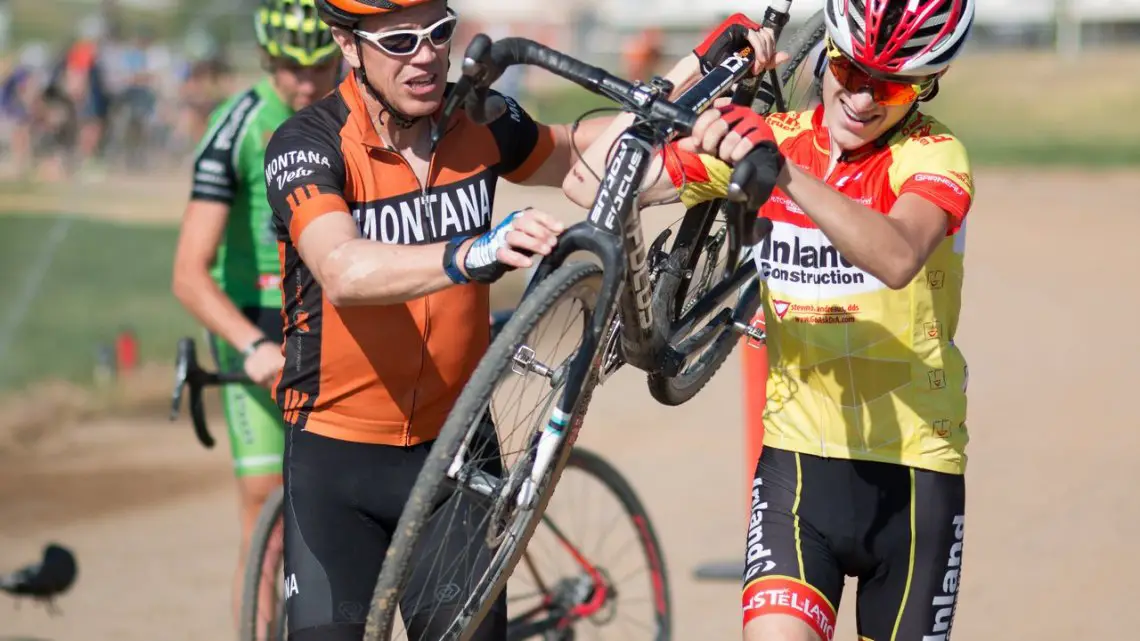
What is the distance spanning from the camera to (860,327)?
3.79 m

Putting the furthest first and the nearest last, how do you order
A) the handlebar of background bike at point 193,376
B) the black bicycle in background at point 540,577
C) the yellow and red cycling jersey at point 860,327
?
the handlebar of background bike at point 193,376 < the black bicycle in background at point 540,577 < the yellow and red cycling jersey at point 860,327

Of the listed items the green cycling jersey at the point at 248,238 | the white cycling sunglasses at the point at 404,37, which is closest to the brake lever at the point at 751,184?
the white cycling sunglasses at the point at 404,37

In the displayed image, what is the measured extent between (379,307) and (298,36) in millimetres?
2070

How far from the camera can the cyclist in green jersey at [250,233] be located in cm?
560

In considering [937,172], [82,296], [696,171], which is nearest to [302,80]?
[696,171]

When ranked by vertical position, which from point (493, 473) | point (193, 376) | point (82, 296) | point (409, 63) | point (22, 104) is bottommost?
point (493, 473)

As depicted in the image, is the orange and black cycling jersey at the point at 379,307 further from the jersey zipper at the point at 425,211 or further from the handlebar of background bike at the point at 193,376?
the handlebar of background bike at the point at 193,376

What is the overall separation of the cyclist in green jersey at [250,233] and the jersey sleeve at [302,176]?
5.15 feet

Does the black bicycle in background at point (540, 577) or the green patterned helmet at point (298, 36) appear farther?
the green patterned helmet at point (298, 36)

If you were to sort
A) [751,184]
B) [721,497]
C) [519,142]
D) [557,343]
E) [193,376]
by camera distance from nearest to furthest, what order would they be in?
[751,184] → [557,343] → [519,142] → [193,376] → [721,497]

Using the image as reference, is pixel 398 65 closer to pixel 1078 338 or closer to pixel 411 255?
pixel 411 255

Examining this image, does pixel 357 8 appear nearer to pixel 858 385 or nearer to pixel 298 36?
pixel 858 385

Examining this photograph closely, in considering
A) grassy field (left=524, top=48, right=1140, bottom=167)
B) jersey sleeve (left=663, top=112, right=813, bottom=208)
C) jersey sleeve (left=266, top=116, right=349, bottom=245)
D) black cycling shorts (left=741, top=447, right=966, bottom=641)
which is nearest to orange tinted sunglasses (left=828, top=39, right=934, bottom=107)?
jersey sleeve (left=663, top=112, right=813, bottom=208)

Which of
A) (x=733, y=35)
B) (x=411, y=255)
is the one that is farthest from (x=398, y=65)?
(x=733, y=35)
